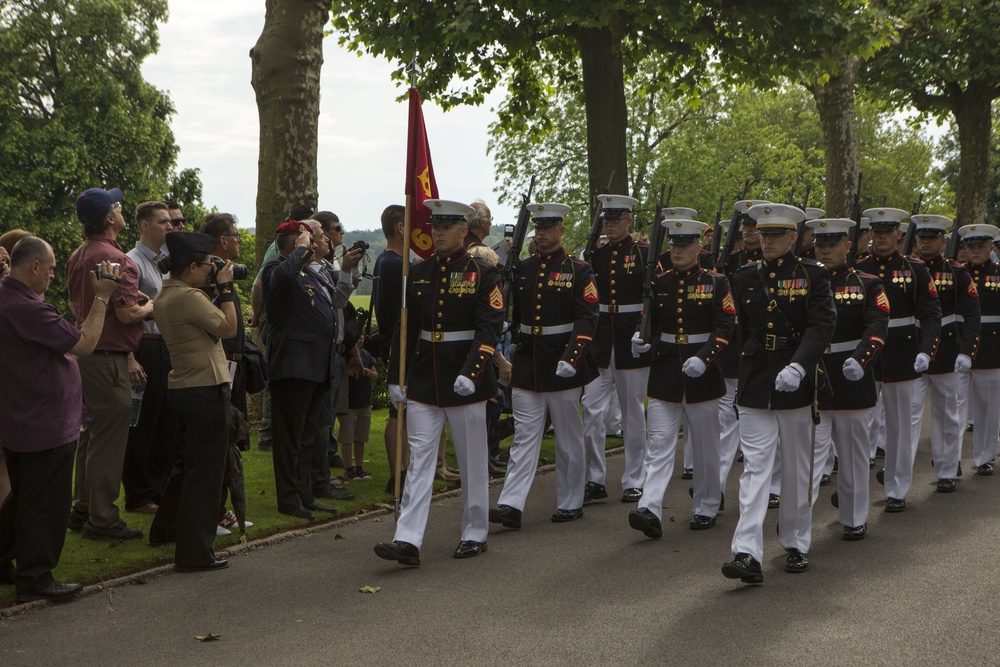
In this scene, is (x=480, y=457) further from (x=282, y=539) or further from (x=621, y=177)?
(x=621, y=177)

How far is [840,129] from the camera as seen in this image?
23.9m

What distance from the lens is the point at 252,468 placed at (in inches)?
423

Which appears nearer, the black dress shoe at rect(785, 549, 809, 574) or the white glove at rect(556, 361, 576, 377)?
the black dress shoe at rect(785, 549, 809, 574)

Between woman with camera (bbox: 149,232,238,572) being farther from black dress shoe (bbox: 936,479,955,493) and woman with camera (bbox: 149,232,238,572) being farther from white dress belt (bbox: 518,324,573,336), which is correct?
black dress shoe (bbox: 936,479,955,493)

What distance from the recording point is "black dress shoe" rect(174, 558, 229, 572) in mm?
7195

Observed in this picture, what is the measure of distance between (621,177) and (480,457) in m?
10.2

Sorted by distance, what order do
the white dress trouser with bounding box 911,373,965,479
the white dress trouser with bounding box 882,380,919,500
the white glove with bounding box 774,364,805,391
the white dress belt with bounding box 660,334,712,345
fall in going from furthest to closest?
the white dress trouser with bounding box 911,373,965,479 → the white dress trouser with bounding box 882,380,919,500 → the white dress belt with bounding box 660,334,712,345 → the white glove with bounding box 774,364,805,391

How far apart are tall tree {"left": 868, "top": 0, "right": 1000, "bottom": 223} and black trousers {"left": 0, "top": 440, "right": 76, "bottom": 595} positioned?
62.5 ft

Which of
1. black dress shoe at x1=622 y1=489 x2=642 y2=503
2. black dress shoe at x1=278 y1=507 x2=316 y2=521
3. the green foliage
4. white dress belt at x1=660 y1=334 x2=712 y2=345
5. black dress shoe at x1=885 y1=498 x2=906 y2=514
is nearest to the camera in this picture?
black dress shoe at x1=278 y1=507 x2=316 y2=521

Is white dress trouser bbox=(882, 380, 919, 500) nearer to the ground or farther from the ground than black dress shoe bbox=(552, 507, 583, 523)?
farther from the ground

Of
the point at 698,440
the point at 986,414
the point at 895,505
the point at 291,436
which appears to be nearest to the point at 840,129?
the point at 986,414

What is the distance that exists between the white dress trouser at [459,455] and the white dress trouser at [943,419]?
466cm

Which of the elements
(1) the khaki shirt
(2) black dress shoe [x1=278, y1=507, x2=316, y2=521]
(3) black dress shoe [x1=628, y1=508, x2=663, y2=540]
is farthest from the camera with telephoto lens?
(3) black dress shoe [x1=628, y1=508, x2=663, y2=540]

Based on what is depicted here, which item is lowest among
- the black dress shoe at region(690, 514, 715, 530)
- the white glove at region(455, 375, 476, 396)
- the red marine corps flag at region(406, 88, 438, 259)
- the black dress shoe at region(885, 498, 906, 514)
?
the black dress shoe at region(885, 498, 906, 514)
